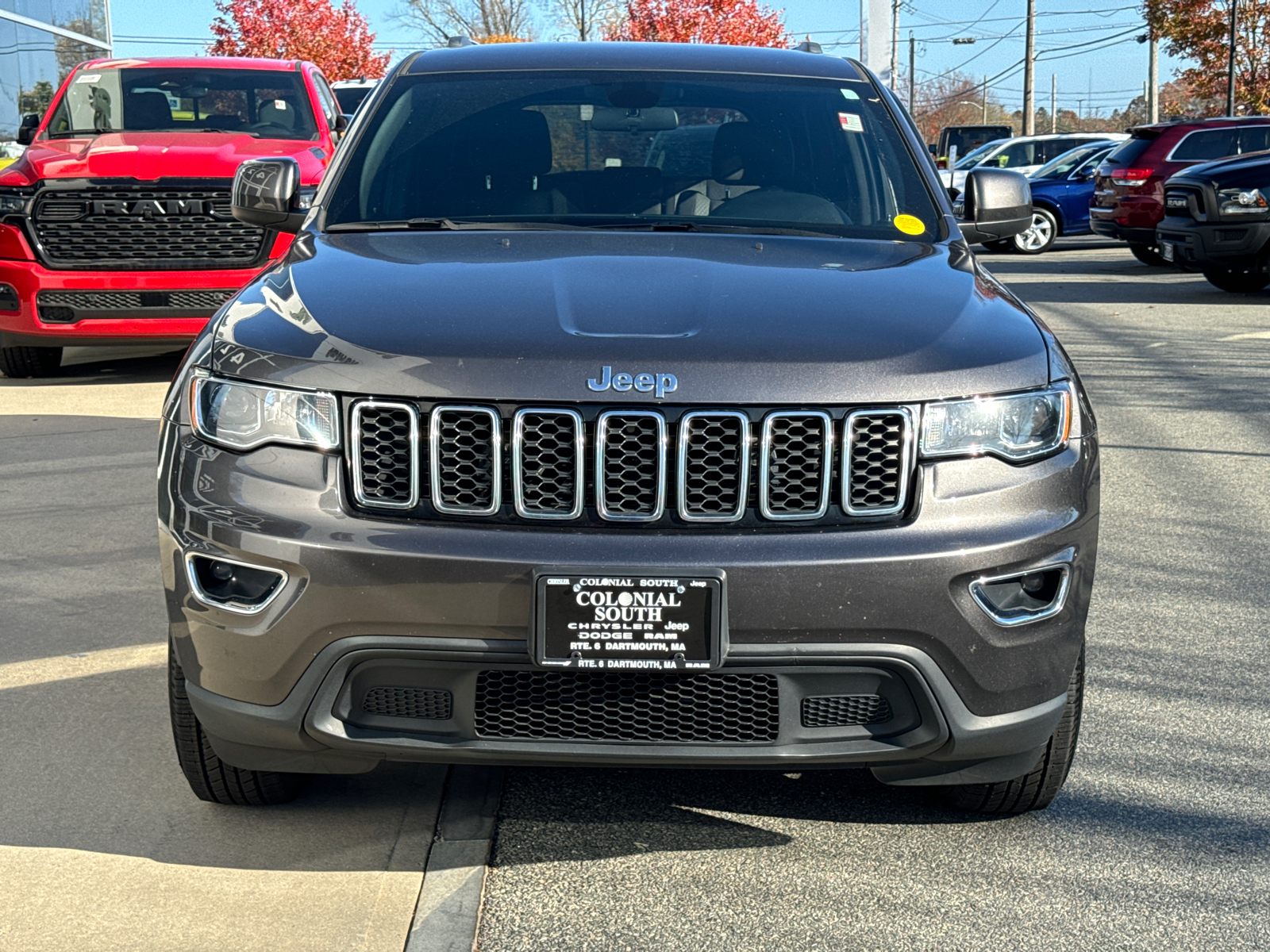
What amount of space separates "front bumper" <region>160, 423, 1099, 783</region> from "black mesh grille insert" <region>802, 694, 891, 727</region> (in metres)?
0.02

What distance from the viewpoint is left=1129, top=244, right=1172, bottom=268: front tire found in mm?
19328

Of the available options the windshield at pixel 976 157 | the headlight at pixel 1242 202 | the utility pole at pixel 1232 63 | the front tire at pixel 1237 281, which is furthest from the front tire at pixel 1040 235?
the utility pole at pixel 1232 63

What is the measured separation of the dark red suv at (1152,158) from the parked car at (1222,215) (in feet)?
11.1

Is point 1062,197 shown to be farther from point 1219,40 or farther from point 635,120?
point 635,120

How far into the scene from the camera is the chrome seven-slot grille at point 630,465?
288 centimetres

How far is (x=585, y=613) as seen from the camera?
279 centimetres

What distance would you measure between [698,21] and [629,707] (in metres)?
47.8

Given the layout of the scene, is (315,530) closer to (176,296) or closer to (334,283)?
(334,283)

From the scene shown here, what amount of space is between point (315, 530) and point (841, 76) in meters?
2.63

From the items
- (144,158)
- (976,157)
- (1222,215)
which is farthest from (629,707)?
→ (976,157)

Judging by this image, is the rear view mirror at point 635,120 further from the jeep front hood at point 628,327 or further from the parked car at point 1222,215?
the parked car at point 1222,215

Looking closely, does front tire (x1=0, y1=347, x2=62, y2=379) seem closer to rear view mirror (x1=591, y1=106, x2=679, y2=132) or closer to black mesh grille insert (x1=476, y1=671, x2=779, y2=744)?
rear view mirror (x1=591, y1=106, x2=679, y2=132)

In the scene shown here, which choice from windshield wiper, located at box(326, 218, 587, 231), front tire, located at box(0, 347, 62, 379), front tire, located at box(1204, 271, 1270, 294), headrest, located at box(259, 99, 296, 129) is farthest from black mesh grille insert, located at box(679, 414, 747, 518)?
front tire, located at box(1204, 271, 1270, 294)

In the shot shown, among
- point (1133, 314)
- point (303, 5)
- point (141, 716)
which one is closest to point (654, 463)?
point (141, 716)
